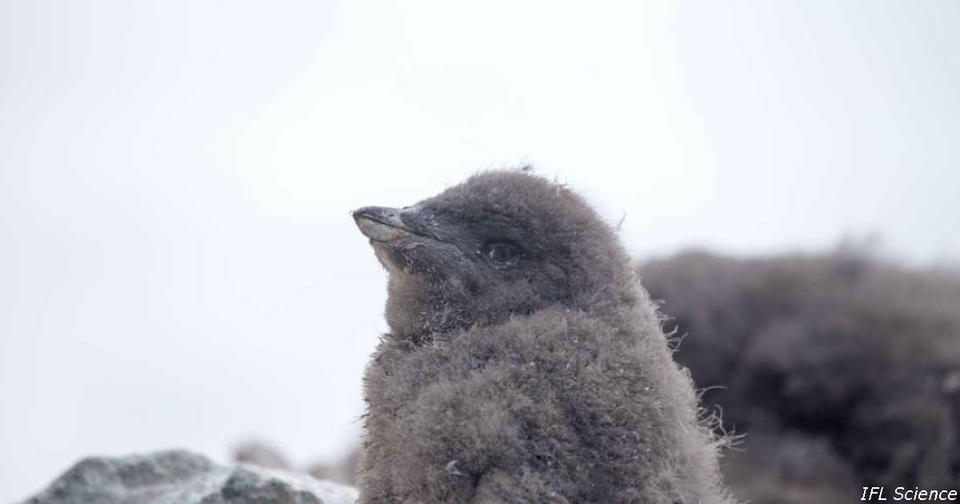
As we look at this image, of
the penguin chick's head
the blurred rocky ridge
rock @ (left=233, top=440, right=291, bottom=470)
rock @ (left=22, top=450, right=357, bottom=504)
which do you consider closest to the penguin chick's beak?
the penguin chick's head

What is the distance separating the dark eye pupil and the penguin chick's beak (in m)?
0.20

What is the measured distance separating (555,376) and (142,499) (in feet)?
5.06

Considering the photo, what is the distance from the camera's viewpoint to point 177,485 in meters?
3.03

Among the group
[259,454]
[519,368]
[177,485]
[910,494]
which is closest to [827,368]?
[910,494]

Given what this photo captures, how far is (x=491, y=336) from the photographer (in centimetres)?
219

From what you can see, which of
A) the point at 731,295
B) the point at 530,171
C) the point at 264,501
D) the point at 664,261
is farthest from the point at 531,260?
the point at 664,261

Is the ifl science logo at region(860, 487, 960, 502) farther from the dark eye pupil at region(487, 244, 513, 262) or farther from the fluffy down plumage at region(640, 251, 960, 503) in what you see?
the dark eye pupil at region(487, 244, 513, 262)

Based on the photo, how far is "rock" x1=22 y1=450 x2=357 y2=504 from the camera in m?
2.74

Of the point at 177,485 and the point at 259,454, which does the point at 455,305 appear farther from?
the point at 259,454

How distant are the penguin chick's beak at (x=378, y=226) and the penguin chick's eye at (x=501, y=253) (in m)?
0.19

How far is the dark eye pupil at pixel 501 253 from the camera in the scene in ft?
7.86

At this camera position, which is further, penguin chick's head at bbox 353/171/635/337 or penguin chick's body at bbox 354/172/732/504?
penguin chick's head at bbox 353/171/635/337

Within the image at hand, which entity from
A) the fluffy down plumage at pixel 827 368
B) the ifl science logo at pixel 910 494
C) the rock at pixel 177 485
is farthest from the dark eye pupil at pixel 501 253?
the fluffy down plumage at pixel 827 368

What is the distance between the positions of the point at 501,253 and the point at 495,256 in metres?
0.02
